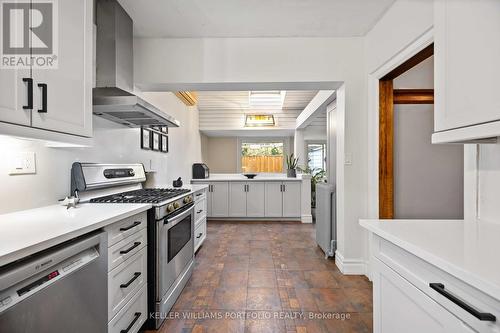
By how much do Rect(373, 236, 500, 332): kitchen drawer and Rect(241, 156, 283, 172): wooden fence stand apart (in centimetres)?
559

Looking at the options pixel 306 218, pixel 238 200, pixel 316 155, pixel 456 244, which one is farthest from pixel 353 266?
pixel 316 155

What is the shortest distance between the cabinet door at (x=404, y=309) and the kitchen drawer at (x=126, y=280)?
1393 millimetres

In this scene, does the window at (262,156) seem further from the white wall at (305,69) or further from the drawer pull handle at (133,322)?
the drawer pull handle at (133,322)

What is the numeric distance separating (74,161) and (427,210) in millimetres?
3177

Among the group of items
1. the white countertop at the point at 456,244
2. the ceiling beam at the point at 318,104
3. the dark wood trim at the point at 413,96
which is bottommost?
the white countertop at the point at 456,244

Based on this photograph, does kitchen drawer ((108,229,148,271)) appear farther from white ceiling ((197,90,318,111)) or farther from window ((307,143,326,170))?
window ((307,143,326,170))

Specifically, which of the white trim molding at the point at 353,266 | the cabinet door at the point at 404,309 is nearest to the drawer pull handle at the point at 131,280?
the cabinet door at the point at 404,309

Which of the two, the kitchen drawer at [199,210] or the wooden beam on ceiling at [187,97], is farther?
the wooden beam on ceiling at [187,97]

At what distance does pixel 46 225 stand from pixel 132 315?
834 millimetres

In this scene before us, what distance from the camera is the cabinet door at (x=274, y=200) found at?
541 centimetres

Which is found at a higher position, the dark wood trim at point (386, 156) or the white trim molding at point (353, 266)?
the dark wood trim at point (386, 156)

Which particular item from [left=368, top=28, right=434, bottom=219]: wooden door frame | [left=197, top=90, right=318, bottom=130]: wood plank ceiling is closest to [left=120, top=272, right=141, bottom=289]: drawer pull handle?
[left=368, top=28, right=434, bottom=219]: wooden door frame

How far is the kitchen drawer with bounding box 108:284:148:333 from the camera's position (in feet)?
4.76

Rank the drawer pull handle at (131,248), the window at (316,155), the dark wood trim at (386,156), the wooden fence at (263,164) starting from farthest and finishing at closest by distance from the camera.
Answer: the window at (316,155)
the wooden fence at (263,164)
the dark wood trim at (386,156)
the drawer pull handle at (131,248)
